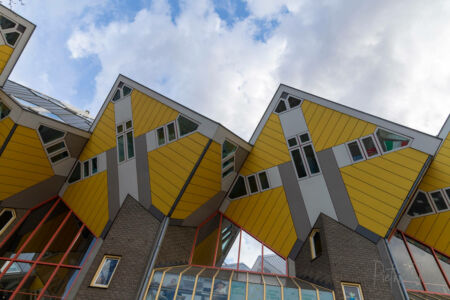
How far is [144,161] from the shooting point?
14.8m

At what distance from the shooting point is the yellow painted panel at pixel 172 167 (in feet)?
44.8

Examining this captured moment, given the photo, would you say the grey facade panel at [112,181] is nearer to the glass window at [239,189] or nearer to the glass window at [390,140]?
the glass window at [239,189]

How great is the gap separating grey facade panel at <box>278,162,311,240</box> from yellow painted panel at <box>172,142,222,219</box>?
3.97m

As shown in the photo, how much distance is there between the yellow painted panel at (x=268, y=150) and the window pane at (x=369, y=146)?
416cm

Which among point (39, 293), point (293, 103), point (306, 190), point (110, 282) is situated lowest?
point (39, 293)

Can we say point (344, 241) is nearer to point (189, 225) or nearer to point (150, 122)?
point (189, 225)

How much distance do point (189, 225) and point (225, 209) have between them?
280 centimetres

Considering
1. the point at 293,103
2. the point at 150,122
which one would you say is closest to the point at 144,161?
the point at 150,122

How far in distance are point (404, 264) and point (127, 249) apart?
13.9m

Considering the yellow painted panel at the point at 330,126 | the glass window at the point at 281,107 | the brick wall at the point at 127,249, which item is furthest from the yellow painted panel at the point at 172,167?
the yellow painted panel at the point at 330,126

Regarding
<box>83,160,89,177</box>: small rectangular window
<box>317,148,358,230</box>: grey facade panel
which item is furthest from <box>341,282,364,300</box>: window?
<box>83,160,89,177</box>: small rectangular window

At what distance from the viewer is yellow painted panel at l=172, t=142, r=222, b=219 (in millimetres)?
13883

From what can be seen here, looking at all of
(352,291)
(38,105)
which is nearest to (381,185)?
(352,291)

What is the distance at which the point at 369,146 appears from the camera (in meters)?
13.5
